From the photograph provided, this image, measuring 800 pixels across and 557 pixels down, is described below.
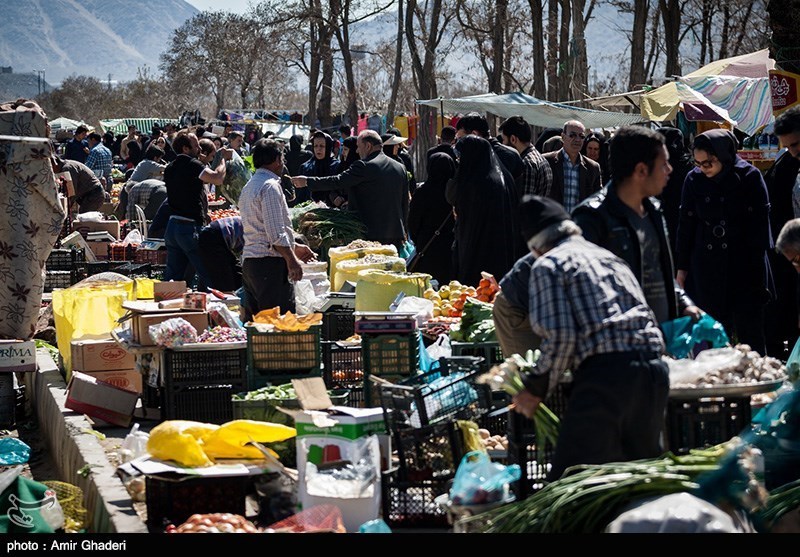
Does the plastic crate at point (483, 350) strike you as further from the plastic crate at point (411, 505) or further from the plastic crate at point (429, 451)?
the plastic crate at point (411, 505)

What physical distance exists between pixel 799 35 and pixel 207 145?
258 inches

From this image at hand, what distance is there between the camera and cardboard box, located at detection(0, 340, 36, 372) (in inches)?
362

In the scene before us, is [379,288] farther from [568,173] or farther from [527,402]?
[527,402]

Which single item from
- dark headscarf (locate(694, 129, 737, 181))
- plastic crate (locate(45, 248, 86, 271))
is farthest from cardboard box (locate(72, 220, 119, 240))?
dark headscarf (locate(694, 129, 737, 181))

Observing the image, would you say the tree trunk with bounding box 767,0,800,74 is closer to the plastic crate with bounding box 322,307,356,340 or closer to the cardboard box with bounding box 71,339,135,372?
the plastic crate with bounding box 322,307,356,340

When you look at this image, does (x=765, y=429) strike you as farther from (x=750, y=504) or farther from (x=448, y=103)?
(x=448, y=103)

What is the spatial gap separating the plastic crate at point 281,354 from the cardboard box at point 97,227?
8.53 m

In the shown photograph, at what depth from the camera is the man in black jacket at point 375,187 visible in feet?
39.9

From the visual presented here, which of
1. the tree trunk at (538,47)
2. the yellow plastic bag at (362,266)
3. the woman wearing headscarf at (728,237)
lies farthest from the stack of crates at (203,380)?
the tree trunk at (538,47)

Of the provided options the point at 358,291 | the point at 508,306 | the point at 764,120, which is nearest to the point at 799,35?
the point at 764,120

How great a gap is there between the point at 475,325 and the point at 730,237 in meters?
1.82

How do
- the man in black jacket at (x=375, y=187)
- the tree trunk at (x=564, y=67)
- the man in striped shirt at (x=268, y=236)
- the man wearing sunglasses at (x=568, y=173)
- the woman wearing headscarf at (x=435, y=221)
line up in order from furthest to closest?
the tree trunk at (x=564, y=67)
the man in black jacket at (x=375, y=187)
the woman wearing headscarf at (x=435, y=221)
the man wearing sunglasses at (x=568, y=173)
the man in striped shirt at (x=268, y=236)

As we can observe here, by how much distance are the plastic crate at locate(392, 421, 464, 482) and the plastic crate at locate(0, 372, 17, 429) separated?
4558mm

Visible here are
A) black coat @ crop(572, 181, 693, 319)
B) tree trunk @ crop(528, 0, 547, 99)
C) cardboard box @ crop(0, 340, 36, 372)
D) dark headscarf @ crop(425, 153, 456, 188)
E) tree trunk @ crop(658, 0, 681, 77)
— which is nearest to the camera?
black coat @ crop(572, 181, 693, 319)
